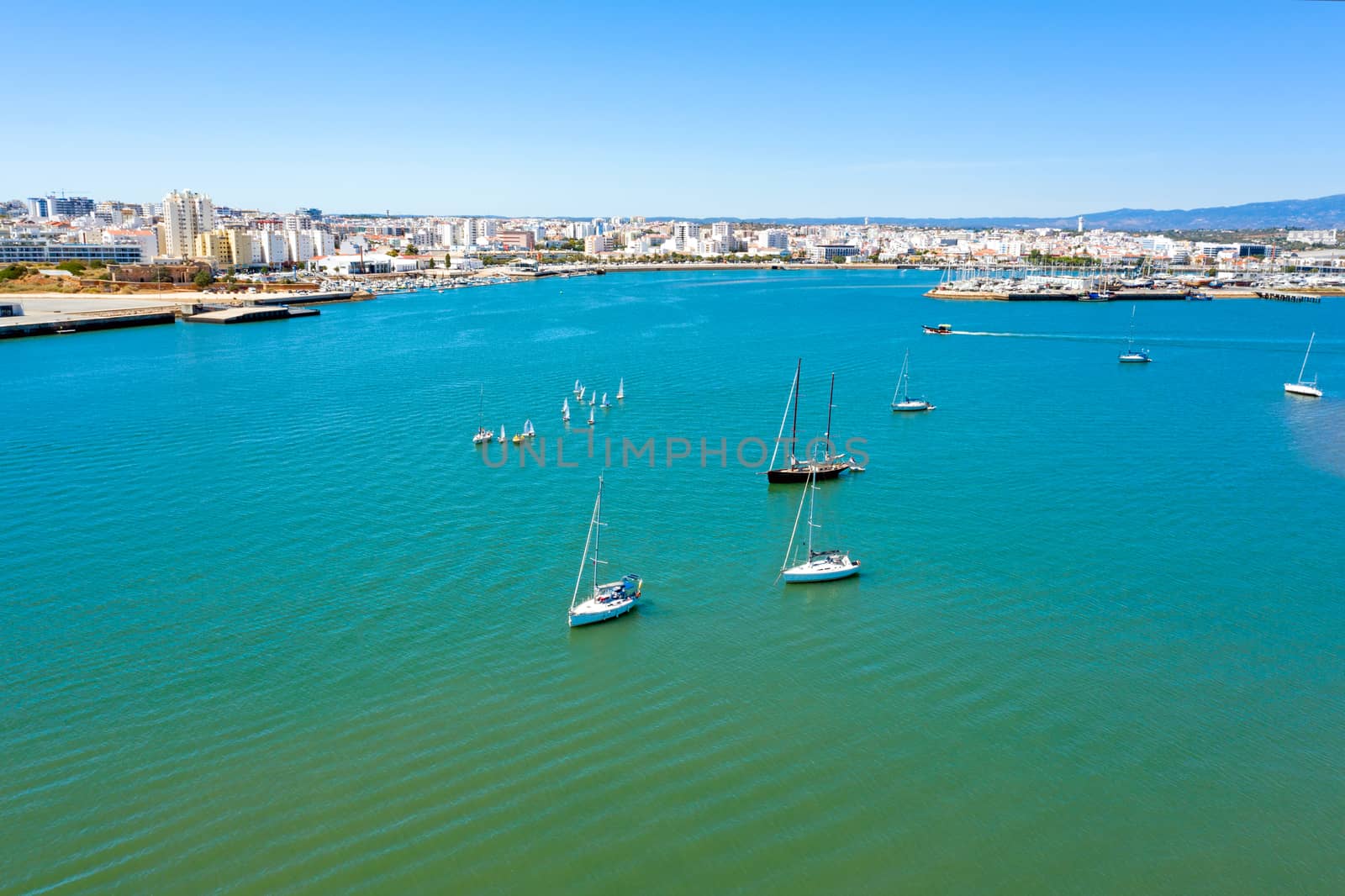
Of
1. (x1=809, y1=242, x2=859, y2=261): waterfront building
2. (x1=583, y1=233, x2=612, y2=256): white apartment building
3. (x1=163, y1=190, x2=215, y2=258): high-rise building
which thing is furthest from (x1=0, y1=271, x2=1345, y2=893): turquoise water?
(x1=809, y1=242, x2=859, y2=261): waterfront building

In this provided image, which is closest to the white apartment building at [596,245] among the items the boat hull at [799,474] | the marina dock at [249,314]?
the marina dock at [249,314]

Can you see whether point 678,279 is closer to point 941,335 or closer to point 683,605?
point 941,335

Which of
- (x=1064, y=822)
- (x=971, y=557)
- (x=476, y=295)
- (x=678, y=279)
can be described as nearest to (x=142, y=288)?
(x=476, y=295)

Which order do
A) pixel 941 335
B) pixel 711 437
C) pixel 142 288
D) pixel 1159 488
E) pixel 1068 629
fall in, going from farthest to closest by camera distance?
pixel 142 288
pixel 941 335
pixel 711 437
pixel 1159 488
pixel 1068 629

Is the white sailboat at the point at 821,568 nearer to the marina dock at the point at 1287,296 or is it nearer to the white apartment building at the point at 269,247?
the marina dock at the point at 1287,296

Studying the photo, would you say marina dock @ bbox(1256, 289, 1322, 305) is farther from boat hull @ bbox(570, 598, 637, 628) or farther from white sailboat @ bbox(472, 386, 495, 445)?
boat hull @ bbox(570, 598, 637, 628)

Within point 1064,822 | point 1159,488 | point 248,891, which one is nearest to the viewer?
point 248,891

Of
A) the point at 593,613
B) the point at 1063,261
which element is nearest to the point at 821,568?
the point at 593,613

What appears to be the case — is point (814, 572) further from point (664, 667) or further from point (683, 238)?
point (683, 238)
